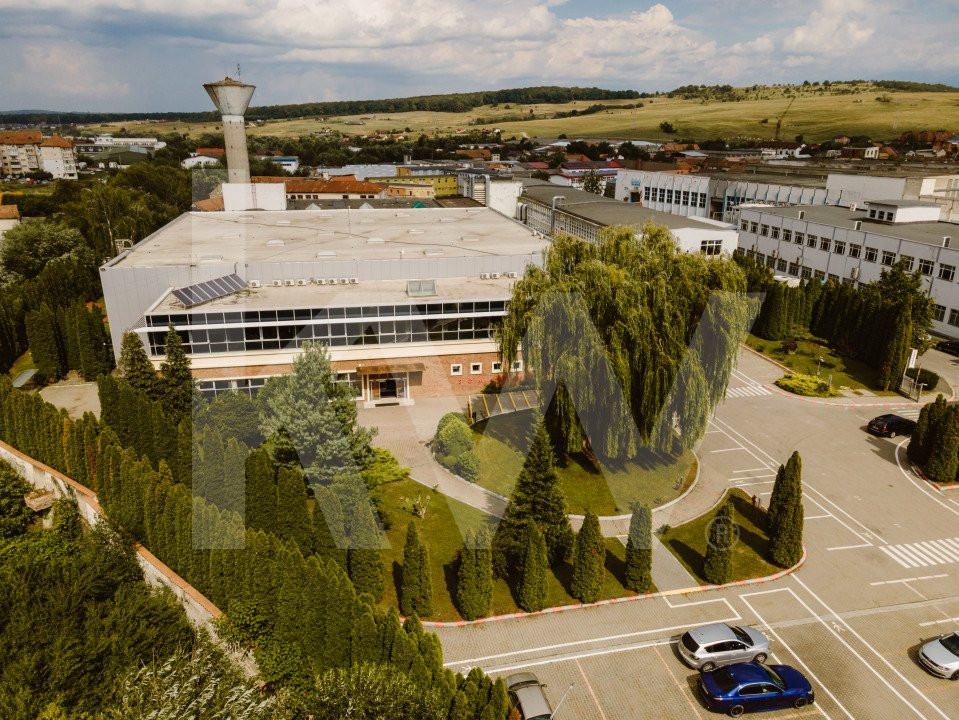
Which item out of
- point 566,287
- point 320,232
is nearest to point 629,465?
point 566,287

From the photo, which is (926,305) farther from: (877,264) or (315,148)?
(315,148)

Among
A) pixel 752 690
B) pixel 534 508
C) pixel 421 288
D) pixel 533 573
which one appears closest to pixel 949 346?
pixel 421 288

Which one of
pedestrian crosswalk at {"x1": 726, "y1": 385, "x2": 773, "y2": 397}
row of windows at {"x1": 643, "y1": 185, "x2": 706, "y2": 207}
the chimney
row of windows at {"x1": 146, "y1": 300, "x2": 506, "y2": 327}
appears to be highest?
the chimney

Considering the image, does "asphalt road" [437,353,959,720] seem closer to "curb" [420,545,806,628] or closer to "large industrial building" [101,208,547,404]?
"curb" [420,545,806,628]

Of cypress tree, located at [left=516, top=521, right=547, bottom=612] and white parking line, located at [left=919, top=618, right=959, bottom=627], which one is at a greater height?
cypress tree, located at [left=516, top=521, right=547, bottom=612]

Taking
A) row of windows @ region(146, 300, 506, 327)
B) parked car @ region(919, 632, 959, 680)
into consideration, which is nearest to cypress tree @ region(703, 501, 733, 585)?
parked car @ region(919, 632, 959, 680)
